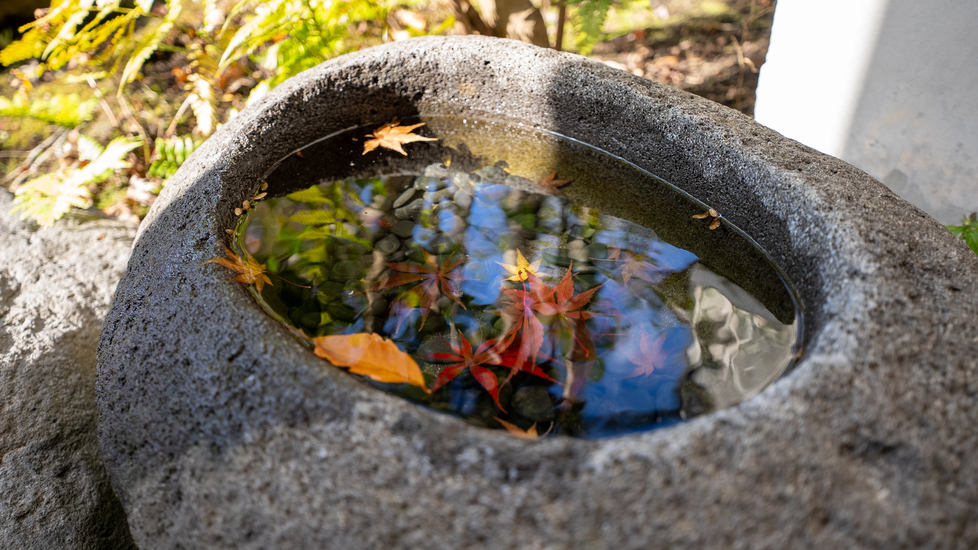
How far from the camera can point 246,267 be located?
1278 millimetres

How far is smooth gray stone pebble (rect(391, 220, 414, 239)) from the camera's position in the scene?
1586 mm

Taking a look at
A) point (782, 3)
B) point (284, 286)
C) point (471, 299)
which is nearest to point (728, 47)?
point (782, 3)

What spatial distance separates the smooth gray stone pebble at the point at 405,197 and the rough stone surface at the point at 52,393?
102cm

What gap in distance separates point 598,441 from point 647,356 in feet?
1.47

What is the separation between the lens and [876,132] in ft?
6.50

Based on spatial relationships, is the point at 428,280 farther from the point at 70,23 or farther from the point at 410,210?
the point at 70,23

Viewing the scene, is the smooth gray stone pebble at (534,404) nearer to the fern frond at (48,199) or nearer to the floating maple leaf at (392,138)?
the floating maple leaf at (392,138)

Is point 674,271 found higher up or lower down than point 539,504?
lower down

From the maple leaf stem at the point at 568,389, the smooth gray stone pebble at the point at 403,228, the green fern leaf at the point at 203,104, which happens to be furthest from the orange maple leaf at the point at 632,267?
the green fern leaf at the point at 203,104

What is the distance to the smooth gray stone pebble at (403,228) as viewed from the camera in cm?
159

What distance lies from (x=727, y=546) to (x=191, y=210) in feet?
4.22

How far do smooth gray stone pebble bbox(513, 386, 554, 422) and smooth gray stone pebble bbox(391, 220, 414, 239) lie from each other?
0.64 meters

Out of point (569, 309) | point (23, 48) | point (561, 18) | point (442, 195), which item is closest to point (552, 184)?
point (442, 195)

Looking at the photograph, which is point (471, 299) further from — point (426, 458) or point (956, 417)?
point (956, 417)
